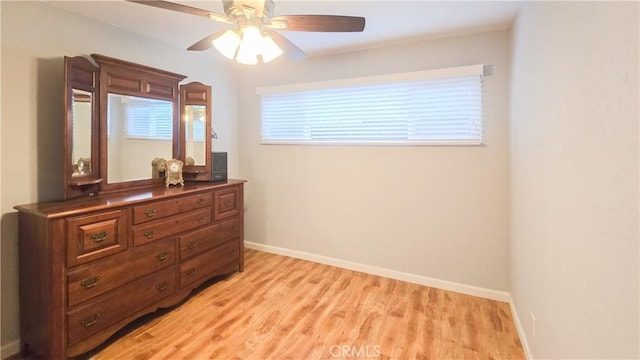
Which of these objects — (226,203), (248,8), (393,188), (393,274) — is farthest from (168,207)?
(393,274)

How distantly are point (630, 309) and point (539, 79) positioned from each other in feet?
4.12

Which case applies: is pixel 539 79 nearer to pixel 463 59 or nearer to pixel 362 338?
pixel 463 59

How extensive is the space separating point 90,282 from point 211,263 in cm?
99

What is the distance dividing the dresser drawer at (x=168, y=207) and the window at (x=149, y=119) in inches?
29.0

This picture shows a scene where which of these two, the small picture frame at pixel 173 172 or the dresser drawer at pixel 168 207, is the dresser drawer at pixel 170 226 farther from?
the small picture frame at pixel 173 172

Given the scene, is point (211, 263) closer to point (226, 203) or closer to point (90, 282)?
point (226, 203)

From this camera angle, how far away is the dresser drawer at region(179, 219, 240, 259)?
2510 millimetres

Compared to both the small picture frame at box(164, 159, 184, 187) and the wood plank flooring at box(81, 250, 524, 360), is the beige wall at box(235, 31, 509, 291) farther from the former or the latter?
the small picture frame at box(164, 159, 184, 187)

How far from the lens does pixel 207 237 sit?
272 cm

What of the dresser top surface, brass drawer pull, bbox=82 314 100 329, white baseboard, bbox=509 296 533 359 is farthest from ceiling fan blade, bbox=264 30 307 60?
white baseboard, bbox=509 296 533 359

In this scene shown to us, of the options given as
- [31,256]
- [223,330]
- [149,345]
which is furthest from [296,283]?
[31,256]

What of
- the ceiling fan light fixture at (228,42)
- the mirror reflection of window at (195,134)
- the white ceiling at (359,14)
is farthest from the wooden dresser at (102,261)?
the white ceiling at (359,14)

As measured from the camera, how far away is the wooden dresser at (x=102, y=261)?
1743mm

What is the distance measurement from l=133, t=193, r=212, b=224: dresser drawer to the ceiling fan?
3.99 feet
